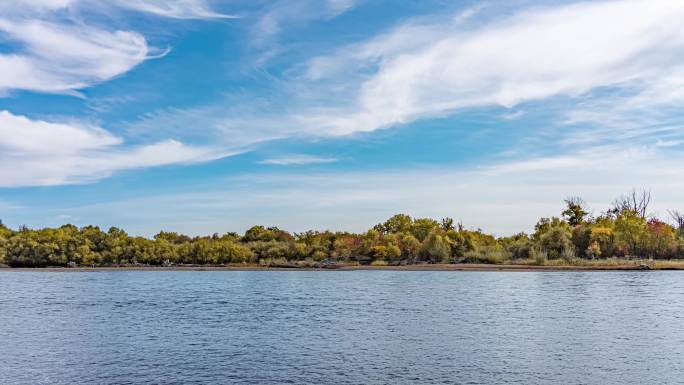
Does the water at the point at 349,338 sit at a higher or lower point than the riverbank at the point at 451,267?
lower

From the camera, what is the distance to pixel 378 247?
118 m

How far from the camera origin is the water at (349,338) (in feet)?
74.6

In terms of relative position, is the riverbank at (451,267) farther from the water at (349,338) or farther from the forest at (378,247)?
the water at (349,338)

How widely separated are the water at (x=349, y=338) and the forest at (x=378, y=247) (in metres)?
55.2

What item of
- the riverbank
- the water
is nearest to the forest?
the riverbank

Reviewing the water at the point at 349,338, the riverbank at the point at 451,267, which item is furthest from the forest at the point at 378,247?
the water at the point at 349,338

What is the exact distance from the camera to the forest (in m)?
107

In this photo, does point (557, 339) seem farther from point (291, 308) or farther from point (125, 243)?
point (125, 243)

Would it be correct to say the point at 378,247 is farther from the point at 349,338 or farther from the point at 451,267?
the point at 349,338

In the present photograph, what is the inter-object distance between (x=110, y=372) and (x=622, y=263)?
9300 centimetres

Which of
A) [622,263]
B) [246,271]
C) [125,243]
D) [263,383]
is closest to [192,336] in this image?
[263,383]

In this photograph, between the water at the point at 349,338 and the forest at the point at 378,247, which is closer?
the water at the point at 349,338

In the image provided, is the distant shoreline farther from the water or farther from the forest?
the water

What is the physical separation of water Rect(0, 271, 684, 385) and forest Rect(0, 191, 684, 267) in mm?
55220
